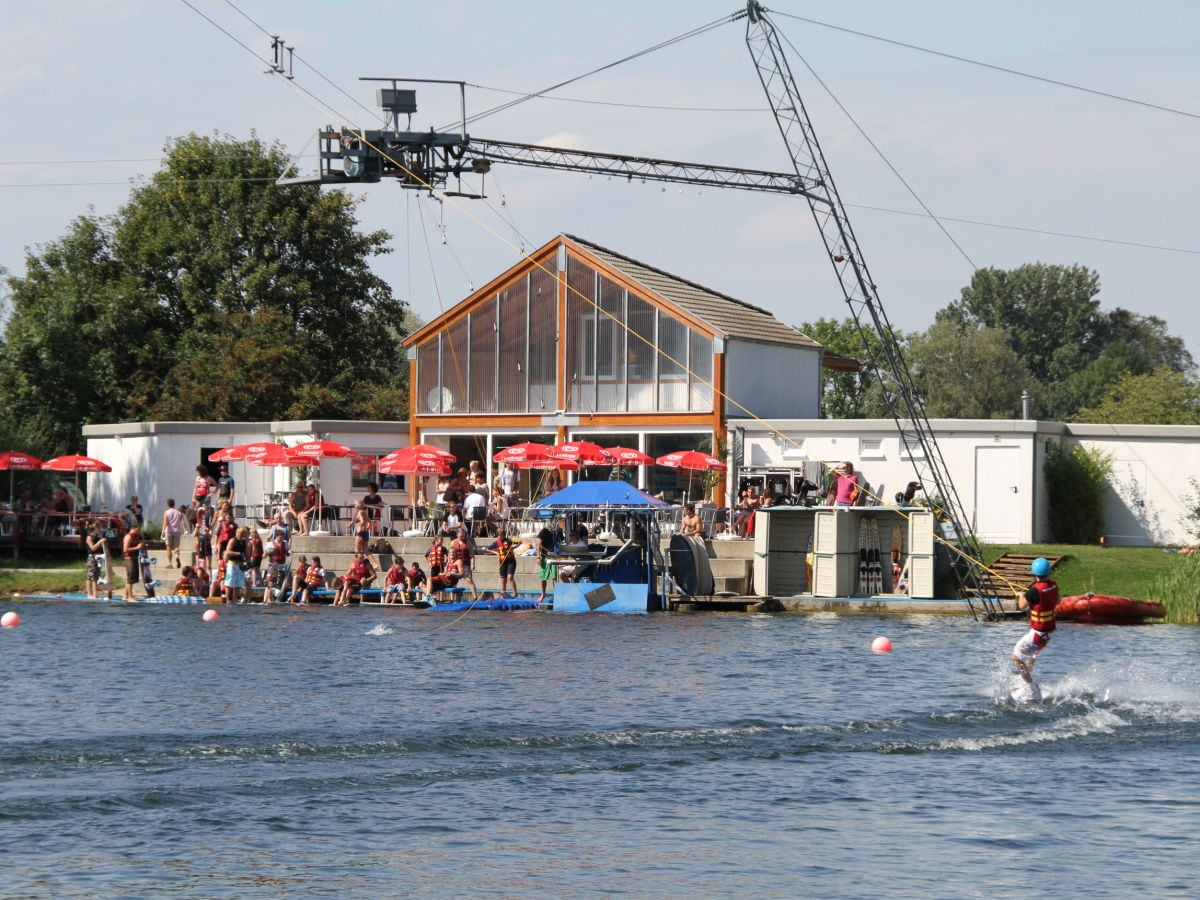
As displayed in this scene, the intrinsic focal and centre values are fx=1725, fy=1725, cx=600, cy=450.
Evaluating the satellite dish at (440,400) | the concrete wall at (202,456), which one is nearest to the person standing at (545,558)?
the concrete wall at (202,456)

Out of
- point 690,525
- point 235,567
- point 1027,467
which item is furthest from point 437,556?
point 1027,467

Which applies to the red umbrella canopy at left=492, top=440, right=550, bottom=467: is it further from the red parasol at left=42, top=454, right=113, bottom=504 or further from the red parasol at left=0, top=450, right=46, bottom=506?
the red parasol at left=0, top=450, right=46, bottom=506

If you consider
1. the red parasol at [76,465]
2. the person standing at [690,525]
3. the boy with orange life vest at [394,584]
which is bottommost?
the boy with orange life vest at [394,584]

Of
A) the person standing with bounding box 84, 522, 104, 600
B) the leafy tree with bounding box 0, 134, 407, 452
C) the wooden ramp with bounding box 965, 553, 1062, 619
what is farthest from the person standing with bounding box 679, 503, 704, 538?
the leafy tree with bounding box 0, 134, 407, 452

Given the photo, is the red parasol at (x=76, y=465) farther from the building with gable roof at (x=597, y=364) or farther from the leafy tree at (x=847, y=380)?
the leafy tree at (x=847, y=380)

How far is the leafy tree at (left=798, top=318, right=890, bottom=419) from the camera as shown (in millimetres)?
99500

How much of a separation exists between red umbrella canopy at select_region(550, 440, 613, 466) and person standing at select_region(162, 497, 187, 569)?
10.6m

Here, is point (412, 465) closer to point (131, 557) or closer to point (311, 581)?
point (311, 581)

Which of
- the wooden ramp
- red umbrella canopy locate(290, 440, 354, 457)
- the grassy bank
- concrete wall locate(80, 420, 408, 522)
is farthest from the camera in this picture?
concrete wall locate(80, 420, 408, 522)

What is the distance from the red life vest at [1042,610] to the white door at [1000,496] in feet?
70.1

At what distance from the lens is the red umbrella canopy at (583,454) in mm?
45366

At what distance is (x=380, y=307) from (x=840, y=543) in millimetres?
35023

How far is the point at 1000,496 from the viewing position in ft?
150

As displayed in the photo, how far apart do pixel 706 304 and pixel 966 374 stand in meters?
61.3
